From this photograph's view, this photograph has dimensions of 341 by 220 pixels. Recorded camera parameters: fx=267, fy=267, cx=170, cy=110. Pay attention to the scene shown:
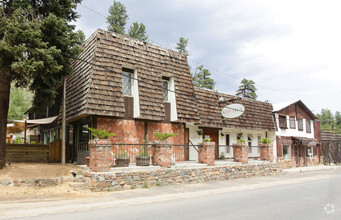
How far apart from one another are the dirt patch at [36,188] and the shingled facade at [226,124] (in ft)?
29.3

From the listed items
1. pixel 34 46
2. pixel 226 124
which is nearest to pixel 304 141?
pixel 226 124

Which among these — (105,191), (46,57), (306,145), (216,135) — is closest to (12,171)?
(105,191)

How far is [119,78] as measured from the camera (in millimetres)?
13781

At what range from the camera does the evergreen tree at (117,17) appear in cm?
3997

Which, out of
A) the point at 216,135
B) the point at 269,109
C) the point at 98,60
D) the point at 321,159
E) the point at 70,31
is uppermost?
the point at 70,31

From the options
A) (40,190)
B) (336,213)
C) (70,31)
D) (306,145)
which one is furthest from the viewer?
(306,145)

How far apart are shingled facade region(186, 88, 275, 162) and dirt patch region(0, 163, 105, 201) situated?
8919mm

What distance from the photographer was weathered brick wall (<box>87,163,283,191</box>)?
10.1 metres

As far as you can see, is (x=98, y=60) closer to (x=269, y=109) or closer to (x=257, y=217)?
(x=257, y=217)

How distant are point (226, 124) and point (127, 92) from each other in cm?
905

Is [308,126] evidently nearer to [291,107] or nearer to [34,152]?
[291,107]

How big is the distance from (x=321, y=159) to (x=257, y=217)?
92.1 feet

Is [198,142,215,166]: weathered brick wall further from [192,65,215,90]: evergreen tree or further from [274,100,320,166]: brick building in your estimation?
[192,65,215,90]: evergreen tree

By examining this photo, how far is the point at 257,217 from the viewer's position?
641cm
